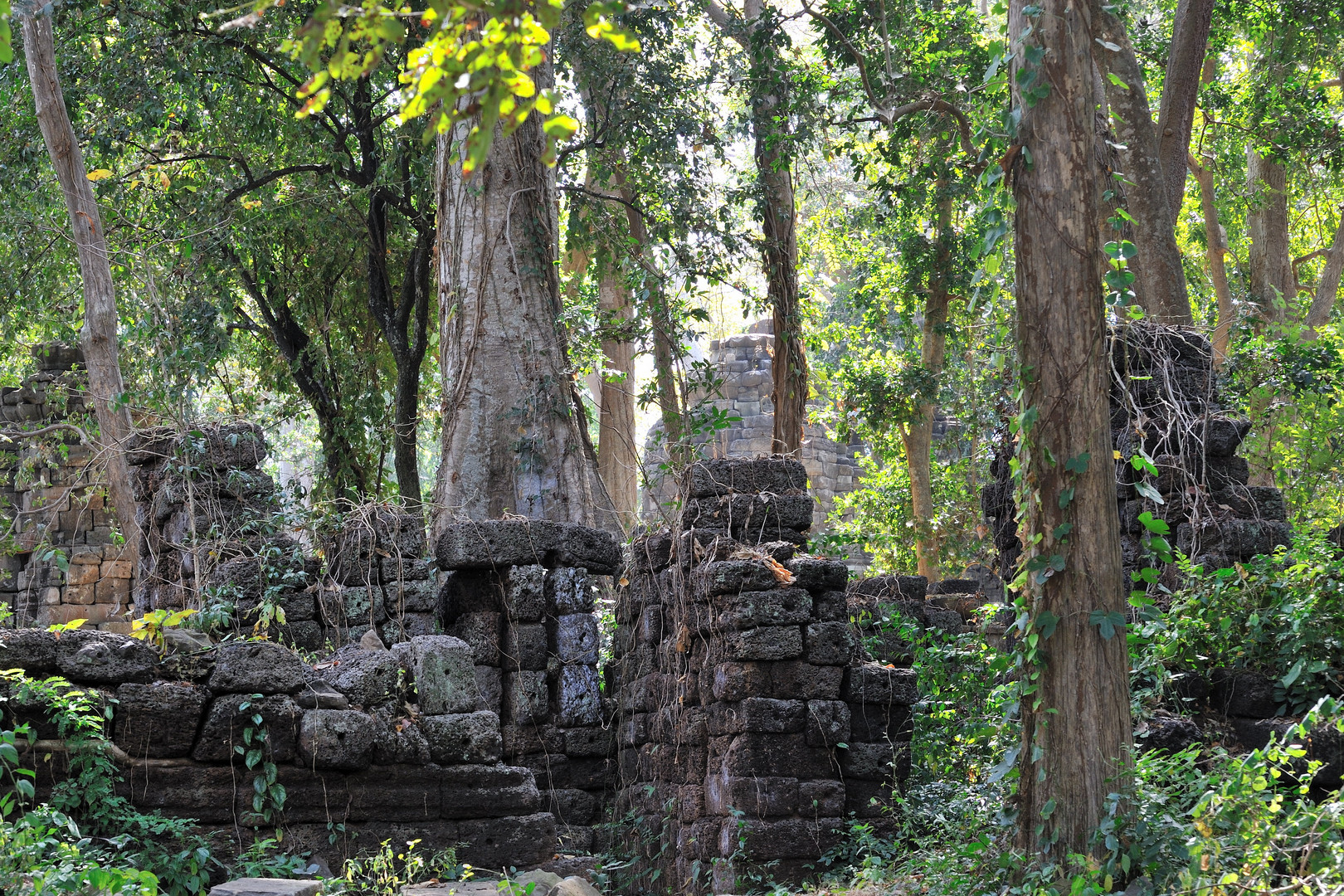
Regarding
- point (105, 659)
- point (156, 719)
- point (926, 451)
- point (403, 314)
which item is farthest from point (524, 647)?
point (926, 451)

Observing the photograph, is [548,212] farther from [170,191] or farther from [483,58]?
[483,58]

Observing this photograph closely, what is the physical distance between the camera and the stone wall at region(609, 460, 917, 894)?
619cm

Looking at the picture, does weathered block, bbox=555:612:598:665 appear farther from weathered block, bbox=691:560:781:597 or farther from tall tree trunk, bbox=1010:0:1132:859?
tall tree trunk, bbox=1010:0:1132:859

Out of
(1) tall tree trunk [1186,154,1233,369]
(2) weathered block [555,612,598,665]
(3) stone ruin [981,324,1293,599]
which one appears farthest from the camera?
(1) tall tree trunk [1186,154,1233,369]

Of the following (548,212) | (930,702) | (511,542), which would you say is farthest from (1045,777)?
(548,212)

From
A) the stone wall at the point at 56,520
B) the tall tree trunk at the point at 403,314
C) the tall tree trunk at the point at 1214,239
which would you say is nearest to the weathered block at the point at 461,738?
the tall tree trunk at the point at 403,314

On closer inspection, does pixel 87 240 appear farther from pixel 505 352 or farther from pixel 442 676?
pixel 442 676

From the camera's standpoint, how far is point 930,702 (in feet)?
22.8

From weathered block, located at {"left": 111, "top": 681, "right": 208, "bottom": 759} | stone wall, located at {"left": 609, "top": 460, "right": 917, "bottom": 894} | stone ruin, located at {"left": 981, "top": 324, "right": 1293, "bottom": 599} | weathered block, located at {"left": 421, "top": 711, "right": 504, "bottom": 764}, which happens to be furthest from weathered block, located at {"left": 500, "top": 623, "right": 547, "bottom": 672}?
stone ruin, located at {"left": 981, "top": 324, "right": 1293, "bottom": 599}

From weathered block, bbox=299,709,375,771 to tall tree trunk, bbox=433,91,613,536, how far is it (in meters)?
4.58

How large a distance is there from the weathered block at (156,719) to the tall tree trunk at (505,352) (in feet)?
15.8

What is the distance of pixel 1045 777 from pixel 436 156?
347 inches

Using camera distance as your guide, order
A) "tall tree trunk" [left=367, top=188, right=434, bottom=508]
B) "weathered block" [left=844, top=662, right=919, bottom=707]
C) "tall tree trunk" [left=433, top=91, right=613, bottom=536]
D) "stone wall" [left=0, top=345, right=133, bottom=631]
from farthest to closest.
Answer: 1. "tall tree trunk" [left=367, top=188, right=434, bottom=508]
2. "stone wall" [left=0, top=345, right=133, bottom=631]
3. "tall tree trunk" [left=433, top=91, right=613, bottom=536]
4. "weathered block" [left=844, top=662, right=919, bottom=707]

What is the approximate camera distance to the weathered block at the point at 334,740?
5391mm
